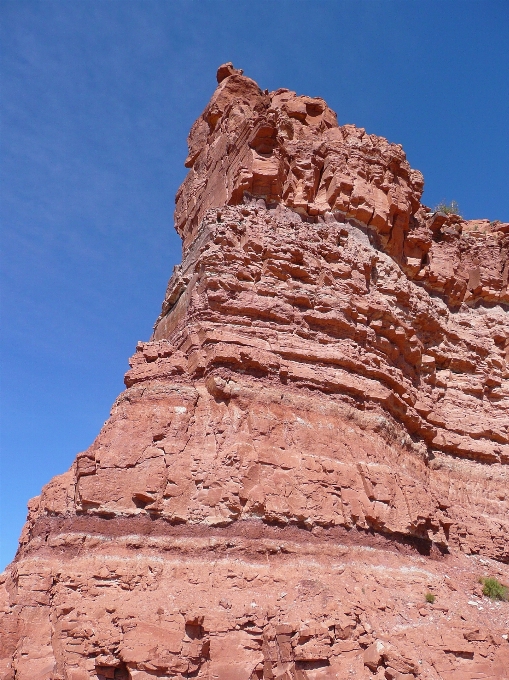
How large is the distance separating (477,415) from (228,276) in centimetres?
965

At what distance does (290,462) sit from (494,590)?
19.3 ft

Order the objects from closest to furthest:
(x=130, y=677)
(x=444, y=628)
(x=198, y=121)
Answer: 1. (x=130, y=677)
2. (x=444, y=628)
3. (x=198, y=121)

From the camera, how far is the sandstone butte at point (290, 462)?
32.3 feet

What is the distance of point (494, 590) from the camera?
13.7 m

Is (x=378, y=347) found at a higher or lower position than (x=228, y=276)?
lower

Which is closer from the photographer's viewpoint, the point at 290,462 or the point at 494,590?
the point at 290,462

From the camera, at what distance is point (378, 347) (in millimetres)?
15875

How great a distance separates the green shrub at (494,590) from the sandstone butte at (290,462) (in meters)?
0.34

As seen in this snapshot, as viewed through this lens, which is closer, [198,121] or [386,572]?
[386,572]

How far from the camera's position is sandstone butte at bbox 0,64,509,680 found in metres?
9.86

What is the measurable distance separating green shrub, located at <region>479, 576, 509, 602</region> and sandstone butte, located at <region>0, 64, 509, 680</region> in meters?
0.34

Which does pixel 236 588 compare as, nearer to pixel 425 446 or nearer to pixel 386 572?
pixel 386 572

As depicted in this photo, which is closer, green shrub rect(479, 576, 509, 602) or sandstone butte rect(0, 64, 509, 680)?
sandstone butte rect(0, 64, 509, 680)

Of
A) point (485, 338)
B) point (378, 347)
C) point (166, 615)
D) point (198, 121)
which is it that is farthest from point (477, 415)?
point (198, 121)
